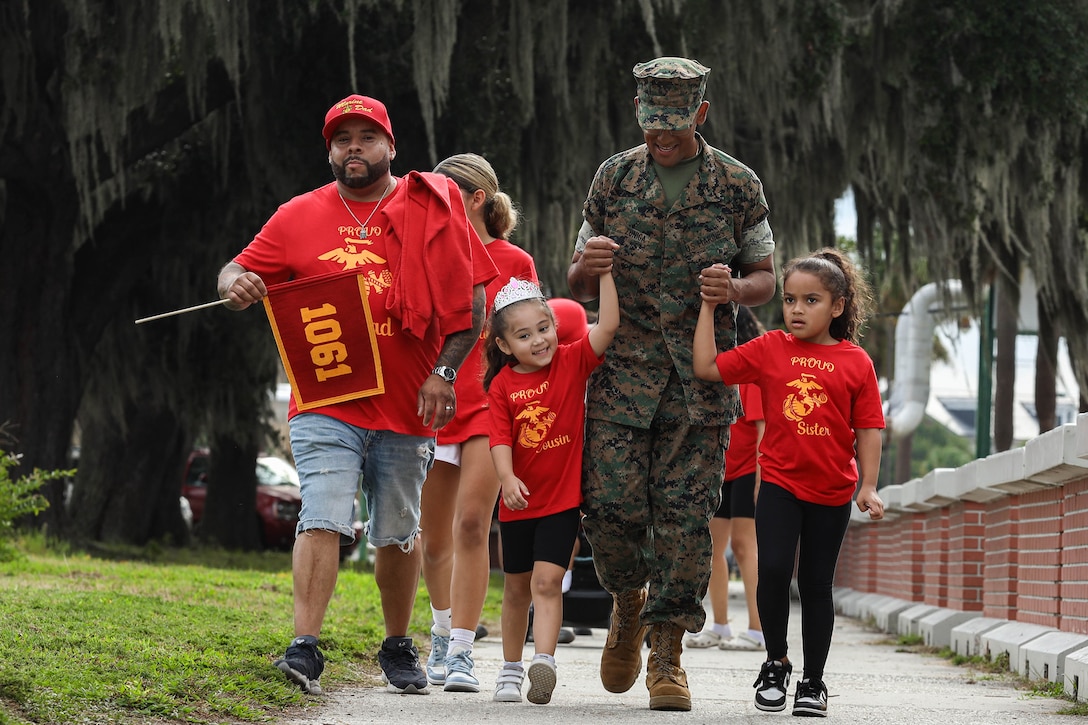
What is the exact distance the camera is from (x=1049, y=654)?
655cm

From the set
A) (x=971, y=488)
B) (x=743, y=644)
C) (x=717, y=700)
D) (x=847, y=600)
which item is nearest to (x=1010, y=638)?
(x=971, y=488)

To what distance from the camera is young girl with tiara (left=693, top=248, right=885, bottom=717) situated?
5223 mm

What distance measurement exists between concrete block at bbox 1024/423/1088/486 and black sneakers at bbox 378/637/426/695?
2569mm

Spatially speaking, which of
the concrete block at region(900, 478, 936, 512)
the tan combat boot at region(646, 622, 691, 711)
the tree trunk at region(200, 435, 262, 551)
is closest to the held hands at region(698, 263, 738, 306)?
the tan combat boot at region(646, 622, 691, 711)

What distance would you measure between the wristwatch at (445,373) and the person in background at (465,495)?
1.66 feet

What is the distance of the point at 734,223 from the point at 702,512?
948 millimetres

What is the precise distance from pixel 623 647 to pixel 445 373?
109 centimetres

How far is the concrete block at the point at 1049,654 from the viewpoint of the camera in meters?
6.36

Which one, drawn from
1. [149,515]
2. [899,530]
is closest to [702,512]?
[899,530]

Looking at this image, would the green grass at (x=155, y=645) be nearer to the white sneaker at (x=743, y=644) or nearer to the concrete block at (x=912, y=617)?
the white sneaker at (x=743, y=644)

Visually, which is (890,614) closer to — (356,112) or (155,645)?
(155,645)

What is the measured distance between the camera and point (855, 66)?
47.4ft

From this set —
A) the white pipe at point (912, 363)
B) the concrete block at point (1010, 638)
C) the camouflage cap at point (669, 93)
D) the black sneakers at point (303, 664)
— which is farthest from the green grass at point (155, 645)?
the white pipe at point (912, 363)

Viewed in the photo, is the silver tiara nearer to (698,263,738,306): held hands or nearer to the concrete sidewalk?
(698,263,738,306): held hands
